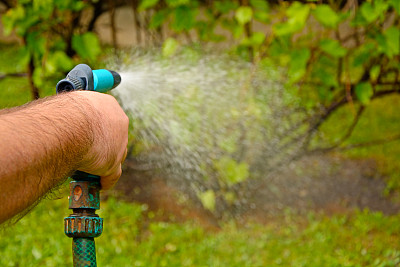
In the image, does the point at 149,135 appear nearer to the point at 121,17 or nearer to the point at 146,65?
the point at 146,65

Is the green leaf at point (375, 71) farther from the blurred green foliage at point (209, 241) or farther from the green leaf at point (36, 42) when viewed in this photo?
the green leaf at point (36, 42)

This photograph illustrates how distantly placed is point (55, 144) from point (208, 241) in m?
1.85

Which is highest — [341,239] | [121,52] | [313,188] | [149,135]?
[121,52]

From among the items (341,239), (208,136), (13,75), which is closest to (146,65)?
(208,136)

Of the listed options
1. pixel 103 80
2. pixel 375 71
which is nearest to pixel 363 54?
pixel 375 71

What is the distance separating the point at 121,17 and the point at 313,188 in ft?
6.82

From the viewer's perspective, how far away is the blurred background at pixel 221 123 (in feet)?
8.30

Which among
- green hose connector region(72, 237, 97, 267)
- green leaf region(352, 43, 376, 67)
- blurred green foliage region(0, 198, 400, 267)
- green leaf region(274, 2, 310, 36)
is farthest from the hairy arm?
green leaf region(352, 43, 376, 67)

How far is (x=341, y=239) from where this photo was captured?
2783 millimetres

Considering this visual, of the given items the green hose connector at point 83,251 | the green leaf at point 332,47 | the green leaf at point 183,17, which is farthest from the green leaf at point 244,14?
the green hose connector at point 83,251

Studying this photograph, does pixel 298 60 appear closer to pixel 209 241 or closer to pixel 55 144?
pixel 209 241

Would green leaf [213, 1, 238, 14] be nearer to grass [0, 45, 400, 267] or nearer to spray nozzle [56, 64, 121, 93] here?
grass [0, 45, 400, 267]

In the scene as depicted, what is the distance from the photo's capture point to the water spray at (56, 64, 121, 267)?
1.19m

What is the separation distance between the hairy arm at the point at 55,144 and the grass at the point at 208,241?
4.08 feet
